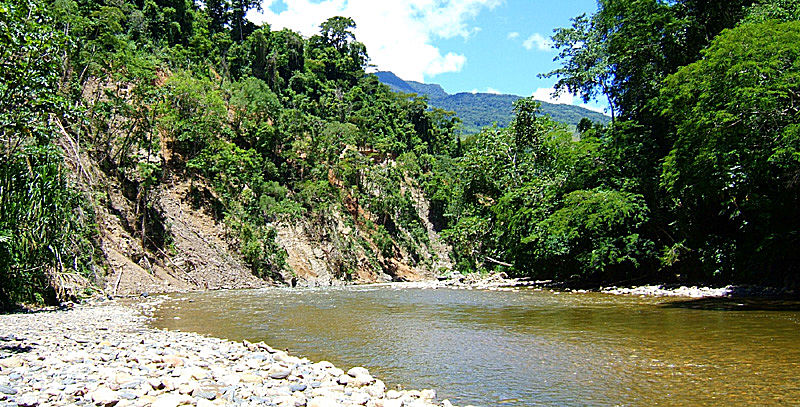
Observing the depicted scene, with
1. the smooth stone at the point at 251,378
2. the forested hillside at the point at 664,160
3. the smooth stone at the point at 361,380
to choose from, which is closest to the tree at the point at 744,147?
the forested hillside at the point at 664,160

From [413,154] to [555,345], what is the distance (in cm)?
4381

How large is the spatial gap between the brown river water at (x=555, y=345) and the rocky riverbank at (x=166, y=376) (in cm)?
89

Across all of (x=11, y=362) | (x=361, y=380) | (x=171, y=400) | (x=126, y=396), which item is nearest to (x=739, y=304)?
(x=361, y=380)

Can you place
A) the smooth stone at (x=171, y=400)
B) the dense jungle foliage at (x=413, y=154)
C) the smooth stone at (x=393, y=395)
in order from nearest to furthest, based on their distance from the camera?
the smooth stone at (x=171, y=400)
the smooth stone at (x=393, y=395)
the dense jungle foliage at (x=413, y=154)

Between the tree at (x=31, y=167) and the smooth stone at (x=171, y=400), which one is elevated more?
the tree at (x=31, y=167)

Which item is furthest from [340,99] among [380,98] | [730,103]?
[730,103]

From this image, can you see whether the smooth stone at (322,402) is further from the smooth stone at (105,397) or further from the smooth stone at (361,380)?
the smooth stone at (105,397)

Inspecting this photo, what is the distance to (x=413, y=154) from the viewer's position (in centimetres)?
5175

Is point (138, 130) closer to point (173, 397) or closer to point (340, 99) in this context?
point (173, 397)

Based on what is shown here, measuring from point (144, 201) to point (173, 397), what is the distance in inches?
888

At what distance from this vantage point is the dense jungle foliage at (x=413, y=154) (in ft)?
38.3

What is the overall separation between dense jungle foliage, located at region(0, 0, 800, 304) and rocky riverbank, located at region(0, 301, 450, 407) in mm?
3450

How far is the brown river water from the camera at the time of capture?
5.78m

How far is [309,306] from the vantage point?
16188mm
